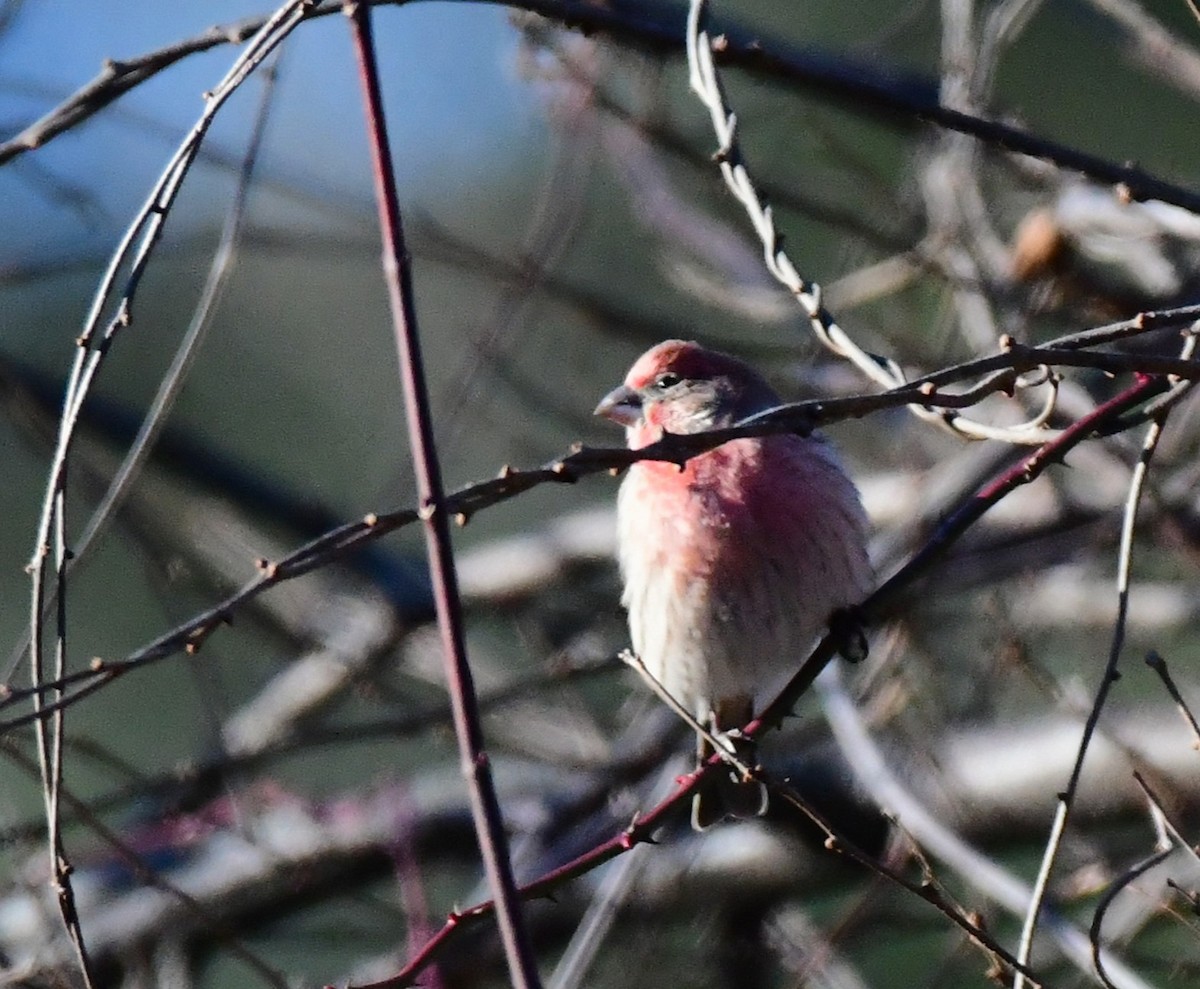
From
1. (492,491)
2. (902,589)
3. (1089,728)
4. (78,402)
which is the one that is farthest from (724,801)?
(492,491)

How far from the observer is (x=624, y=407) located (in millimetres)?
5727

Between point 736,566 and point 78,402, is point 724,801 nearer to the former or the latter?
point 736,566

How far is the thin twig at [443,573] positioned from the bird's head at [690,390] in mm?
3362

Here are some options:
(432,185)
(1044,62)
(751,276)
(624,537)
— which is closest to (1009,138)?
(624,537)

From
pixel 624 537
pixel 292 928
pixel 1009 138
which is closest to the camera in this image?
pixel 1009 138

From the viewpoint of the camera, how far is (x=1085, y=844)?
5641 millimetres

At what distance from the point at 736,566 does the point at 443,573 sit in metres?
3.00

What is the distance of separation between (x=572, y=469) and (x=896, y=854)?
3.47 meters

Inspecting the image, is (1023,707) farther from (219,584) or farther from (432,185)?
(432,185)

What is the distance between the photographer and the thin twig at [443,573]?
1830 mm

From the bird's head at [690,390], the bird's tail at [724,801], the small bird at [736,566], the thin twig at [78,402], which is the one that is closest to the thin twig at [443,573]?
the thin twig at [78,402]

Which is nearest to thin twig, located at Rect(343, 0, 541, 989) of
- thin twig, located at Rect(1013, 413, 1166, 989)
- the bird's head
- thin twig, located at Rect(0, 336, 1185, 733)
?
thin twig, located at Rect(0, 336, 1185, 733)

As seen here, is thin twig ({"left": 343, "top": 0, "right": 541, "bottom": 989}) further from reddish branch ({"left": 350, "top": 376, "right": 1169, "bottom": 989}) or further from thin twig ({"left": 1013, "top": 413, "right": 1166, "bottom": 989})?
thin twig ({"left": 1013, "top": 413, "right": 1166, "bottom": 989})

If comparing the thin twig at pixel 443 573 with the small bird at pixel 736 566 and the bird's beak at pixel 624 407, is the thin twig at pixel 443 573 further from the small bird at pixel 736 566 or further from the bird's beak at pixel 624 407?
the bird's beak at pixel 624 407
